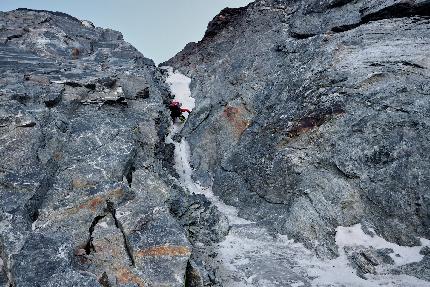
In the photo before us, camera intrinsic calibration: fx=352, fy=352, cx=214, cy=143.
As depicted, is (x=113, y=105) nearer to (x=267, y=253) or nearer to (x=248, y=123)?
(x=248, y=123)

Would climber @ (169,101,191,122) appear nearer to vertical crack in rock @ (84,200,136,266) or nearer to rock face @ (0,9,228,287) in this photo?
rock face @ (0,9,228,287)

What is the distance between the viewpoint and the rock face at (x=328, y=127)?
10.5m

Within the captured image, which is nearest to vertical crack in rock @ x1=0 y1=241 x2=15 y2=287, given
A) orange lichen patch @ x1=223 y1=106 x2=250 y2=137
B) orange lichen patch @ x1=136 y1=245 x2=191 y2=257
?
orange lichen patch @ x1=136 y1=245 x2=191 y2=257

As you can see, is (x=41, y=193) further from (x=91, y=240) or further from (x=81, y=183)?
(x=91, y=240)

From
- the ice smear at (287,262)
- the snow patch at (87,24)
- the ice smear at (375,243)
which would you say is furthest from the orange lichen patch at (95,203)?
the snow patch at (87,24)

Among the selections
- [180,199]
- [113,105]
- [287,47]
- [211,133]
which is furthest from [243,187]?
[287,47]

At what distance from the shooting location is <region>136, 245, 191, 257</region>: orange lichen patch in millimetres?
8738

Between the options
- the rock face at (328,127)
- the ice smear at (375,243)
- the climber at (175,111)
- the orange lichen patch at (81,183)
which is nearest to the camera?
the ice smear at (375,243)

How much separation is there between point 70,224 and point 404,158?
9779 millimetres

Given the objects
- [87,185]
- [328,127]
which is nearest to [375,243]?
[328,127]

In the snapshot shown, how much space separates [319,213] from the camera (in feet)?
36.0

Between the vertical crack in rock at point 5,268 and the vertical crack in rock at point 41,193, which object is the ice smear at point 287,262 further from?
the vertical crack in rock at point 41,193

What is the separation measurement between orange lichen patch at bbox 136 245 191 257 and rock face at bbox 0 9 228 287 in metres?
0.02

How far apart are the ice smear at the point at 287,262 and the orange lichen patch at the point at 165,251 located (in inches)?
56.1
